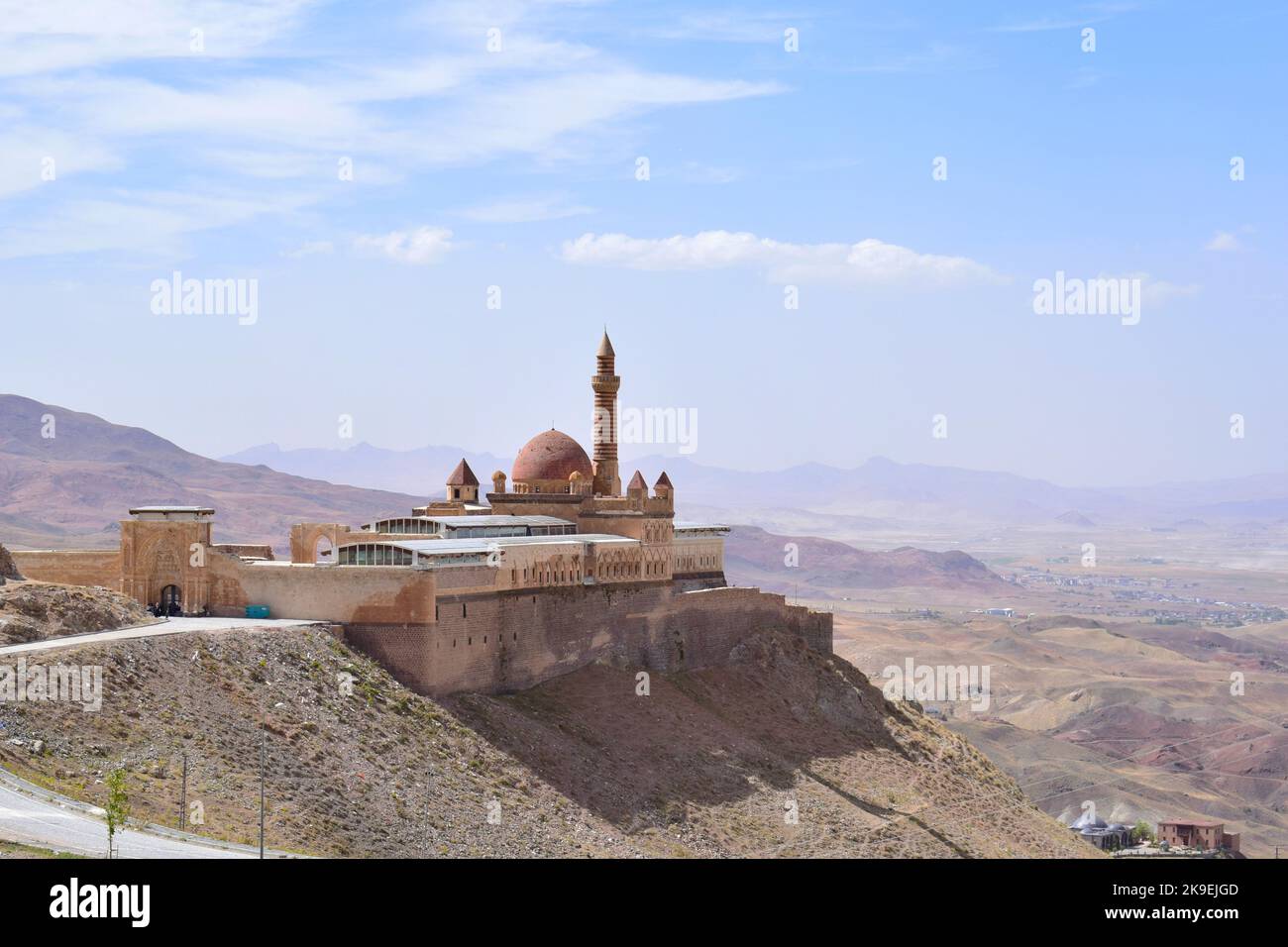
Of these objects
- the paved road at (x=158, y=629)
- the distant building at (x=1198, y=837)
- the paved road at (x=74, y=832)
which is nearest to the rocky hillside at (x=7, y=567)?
the paved road at (x=158, y=629)

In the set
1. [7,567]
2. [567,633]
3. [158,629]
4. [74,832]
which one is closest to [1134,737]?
→ [567,633]

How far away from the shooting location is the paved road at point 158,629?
154ft

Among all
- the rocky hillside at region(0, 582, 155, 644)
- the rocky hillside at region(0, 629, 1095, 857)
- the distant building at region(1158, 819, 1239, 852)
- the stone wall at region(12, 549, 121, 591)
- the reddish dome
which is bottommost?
the distant building at region(1158, 819, 1239, 852)

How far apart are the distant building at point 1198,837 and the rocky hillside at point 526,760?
24.8 m

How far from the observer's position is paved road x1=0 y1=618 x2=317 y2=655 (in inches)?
1850

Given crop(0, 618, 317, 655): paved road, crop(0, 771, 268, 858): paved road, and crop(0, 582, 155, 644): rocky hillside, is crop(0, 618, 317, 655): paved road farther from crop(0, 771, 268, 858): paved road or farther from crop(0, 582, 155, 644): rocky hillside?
crop(0, 771, 268, 858): paved road

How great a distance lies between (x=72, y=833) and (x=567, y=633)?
30.5 m

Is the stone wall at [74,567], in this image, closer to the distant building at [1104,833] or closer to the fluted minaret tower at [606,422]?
the fluted minaret tower at [606,422]

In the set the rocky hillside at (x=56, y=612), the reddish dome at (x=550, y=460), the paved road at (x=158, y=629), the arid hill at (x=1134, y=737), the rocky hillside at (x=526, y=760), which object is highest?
the reddish dome at (x=550, y=460)

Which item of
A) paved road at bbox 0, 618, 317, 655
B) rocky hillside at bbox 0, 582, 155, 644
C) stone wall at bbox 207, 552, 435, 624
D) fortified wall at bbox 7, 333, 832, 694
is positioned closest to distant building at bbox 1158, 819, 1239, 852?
fortified wall at bbox 7, 333, 832, 694

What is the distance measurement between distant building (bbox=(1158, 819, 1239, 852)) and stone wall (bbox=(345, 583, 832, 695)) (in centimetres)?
2943
